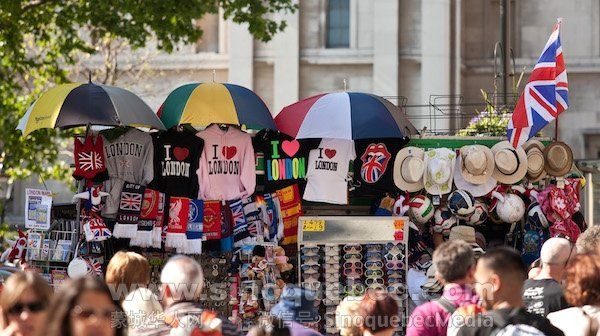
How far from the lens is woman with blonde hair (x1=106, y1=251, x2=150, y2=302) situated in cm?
957

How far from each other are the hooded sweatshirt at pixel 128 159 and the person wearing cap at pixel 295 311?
4905 mm

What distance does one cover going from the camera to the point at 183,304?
8.55 metres

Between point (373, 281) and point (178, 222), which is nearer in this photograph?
point (373, 281)

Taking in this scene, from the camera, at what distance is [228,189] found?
14.6 m

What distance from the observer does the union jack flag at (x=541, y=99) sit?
14.8 meters

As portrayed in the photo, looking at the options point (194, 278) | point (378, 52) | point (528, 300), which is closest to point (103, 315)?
point (194, 278)

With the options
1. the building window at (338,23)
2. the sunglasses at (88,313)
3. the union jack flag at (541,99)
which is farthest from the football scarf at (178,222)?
the building window at (338,23)

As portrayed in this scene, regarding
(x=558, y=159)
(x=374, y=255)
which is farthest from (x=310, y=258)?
(x=558, y=159)

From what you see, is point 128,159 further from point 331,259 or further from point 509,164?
point 509,164

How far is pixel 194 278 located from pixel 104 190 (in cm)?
609

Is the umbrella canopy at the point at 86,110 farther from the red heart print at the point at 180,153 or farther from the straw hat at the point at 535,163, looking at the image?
the straw hat at the point at 535,163

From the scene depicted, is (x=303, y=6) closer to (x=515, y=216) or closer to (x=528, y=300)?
(x=515, y=216)

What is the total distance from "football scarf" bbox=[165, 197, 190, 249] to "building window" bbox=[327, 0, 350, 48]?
72.5ft

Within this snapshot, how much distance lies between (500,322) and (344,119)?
6707 millimetres
